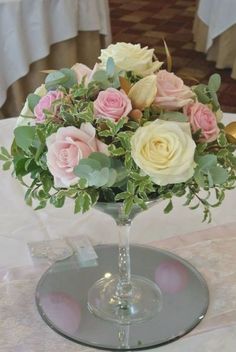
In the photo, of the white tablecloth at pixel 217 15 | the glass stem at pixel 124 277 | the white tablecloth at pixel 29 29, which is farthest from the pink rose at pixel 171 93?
the white tablecloth at pixel 217 15

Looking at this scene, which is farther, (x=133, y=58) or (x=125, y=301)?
(x=125, y=301)

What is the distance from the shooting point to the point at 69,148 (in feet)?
2.30

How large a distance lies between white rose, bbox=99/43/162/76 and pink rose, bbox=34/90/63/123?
0.26 feet

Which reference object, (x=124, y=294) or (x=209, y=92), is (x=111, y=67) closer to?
(x=209, y=92)

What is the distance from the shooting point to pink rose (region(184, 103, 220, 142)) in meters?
0.73

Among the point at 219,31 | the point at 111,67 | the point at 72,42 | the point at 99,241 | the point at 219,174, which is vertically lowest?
the point at 219,31

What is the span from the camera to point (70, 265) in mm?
978

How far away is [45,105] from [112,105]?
102 millimetres

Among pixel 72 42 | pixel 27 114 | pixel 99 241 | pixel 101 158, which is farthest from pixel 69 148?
pixel 72 42

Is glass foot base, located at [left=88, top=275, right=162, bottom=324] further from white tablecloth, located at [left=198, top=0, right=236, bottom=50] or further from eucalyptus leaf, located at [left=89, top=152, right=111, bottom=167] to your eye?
white tablecloth, located at [left=198, top=0, right=236, bottom=50]

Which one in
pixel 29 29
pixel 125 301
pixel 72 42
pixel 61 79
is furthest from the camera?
pixel 72 42

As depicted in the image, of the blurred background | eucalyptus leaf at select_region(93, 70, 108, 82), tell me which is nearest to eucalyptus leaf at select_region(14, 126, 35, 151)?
eucalyptus leaf at select_region(93, 70, 108, 82)

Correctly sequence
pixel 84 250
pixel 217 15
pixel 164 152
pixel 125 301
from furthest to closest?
pixel 217 15 → pixel 84 250 → pixel 125 301 → pixel 164 152

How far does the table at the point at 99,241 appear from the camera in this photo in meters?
0.83
